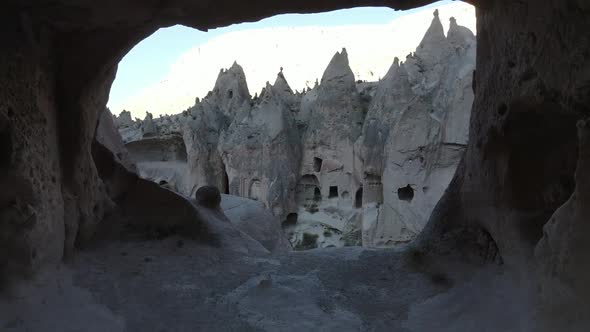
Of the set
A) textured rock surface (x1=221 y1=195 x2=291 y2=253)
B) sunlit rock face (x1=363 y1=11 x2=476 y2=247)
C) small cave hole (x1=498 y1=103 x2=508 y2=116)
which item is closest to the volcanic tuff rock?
sunlit rock face (x1=363 y1=11 x2=476 y2=247)

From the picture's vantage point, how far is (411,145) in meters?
11.7

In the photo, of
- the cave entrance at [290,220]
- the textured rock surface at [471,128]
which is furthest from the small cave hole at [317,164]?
the textured rock surface at [471,128]

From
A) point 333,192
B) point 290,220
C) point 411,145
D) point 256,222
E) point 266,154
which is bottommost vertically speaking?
point 290,220

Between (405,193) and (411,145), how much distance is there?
123cm

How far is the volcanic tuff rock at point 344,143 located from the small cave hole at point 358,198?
3 cm

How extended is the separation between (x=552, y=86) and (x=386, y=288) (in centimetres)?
169

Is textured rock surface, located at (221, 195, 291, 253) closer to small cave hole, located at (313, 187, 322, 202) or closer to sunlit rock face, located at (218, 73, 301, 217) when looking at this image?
sunlit rock face, located at (218, 73, 301, 217)

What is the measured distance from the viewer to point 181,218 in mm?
3760

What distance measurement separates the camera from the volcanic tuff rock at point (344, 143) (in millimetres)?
11438

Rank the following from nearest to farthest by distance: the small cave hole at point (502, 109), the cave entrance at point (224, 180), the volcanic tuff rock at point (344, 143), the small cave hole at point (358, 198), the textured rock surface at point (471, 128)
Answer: the textured rock surface at point (471, 128) < the small cave hole at point (502, 109) < the volcanic tuff rock at point (344, 143) < the small cave hole at point (358, 198) < the cave entrance at point (224, 180)

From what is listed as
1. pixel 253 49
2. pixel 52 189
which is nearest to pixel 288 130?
pixel 52 189

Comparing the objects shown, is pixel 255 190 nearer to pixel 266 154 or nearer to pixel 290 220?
pixel 266 154

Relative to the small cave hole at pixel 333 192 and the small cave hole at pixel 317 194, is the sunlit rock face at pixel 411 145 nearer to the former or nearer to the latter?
the small cave hole at pixel 333 192

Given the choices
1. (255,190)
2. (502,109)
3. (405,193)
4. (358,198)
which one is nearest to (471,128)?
(502,109)
